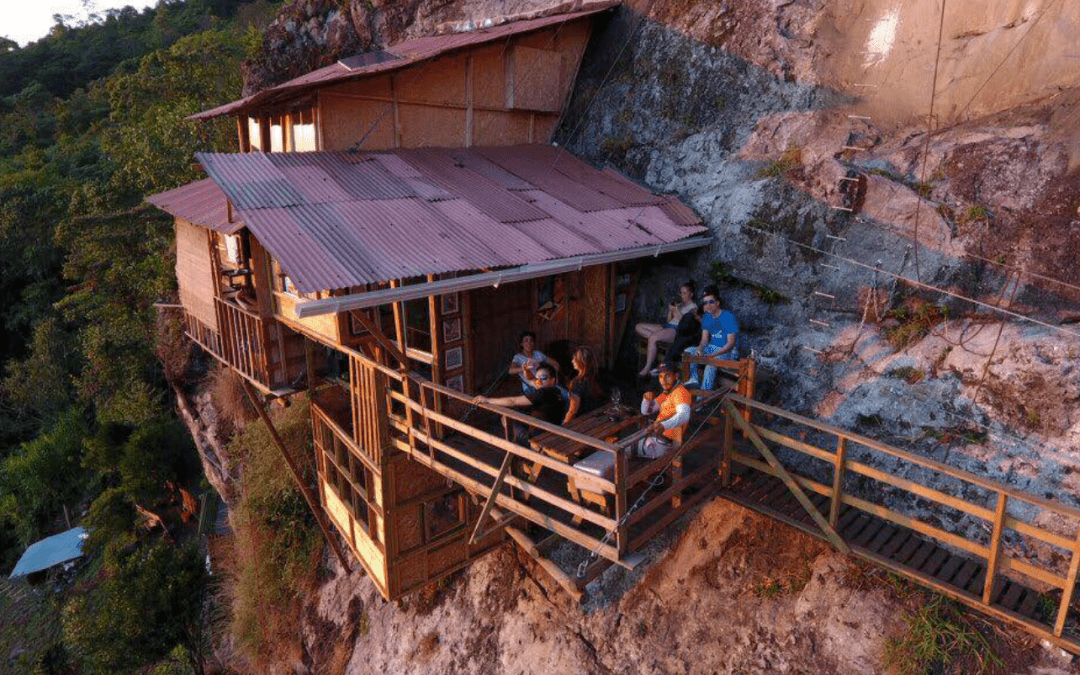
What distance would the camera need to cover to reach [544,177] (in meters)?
11.1

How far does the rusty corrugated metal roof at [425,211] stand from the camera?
7078 millimetres

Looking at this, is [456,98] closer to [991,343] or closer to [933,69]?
[933,69]

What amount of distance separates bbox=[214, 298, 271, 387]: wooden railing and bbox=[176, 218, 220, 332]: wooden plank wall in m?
0.29

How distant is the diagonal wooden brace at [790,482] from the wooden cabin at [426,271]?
76cm

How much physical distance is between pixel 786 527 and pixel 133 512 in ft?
83.2

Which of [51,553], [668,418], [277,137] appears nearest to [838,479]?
[668,418]

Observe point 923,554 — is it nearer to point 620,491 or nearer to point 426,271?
point 620,491

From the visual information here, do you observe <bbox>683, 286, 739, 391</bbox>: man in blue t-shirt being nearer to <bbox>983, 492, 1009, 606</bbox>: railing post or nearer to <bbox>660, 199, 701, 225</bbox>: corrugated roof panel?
<bbox>660, 199, 701, 225</bbox>: corrugated roof panel

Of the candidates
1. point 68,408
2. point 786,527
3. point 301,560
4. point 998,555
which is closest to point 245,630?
point 301,560

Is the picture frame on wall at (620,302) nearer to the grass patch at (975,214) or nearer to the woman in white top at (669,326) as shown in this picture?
the woman in white top at (669,326)

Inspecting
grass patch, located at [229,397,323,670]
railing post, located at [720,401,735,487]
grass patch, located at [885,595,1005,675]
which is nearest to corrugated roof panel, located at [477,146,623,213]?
railing post, located at [720,401,735,487]

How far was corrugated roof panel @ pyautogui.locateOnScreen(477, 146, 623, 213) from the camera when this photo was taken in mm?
10375

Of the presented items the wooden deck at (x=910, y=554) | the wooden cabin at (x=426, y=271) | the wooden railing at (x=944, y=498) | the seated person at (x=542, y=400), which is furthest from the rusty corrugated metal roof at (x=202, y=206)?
the wooden deck at (x=910, y=554)

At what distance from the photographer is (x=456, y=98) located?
37.7 ft
